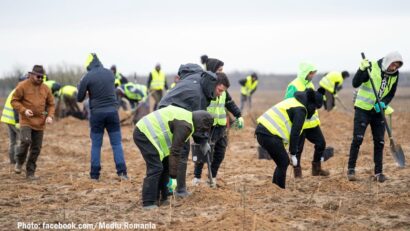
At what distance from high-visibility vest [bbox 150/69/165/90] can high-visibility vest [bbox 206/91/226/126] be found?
1180cm

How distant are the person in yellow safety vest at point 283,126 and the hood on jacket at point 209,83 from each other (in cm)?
85

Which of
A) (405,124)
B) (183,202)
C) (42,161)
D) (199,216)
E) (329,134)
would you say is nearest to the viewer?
(199,216)

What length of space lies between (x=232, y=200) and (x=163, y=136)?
1195 mm

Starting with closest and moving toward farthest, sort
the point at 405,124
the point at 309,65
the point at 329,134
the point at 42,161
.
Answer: the point at 309,65
the point at 42,161
the point at 329,134
the point at 405,124

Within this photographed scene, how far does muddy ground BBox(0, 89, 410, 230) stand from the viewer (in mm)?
6730

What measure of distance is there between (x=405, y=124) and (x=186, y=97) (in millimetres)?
11987

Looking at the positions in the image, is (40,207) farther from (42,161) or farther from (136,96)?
(136,96)

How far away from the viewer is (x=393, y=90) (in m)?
9.64

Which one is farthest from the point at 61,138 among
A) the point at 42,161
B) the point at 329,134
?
the point at 329,134

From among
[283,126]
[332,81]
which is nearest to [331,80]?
[332,81]

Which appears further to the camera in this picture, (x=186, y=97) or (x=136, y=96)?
(x=136, y=96)

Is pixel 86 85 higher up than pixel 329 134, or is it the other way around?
pixel 86 85

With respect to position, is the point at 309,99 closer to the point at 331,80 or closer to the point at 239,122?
the point at 239,122

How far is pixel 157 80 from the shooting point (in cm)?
2089
